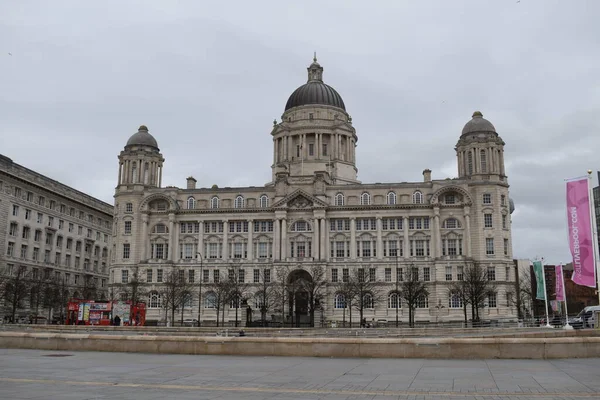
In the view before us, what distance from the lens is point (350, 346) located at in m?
27.7

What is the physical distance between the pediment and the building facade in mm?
37322

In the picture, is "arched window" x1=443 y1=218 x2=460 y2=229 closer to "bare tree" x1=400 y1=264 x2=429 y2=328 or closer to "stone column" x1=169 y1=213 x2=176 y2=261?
"bare tree" x1=400 y1=264 x2=429 y2=328

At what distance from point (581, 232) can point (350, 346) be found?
15.1 meters

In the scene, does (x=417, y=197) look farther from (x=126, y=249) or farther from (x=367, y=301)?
(x=126, y=249)

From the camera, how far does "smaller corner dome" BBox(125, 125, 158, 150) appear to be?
363 feet

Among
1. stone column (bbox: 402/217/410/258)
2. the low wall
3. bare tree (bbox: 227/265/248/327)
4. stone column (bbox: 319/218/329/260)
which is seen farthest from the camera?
stone column (bbox: 319/218/329/260)

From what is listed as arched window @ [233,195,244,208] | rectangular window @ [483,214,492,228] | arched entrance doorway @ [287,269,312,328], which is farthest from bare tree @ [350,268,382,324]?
arched window @ [233,195,244,208]

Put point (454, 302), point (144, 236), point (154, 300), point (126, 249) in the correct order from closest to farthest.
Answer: point (454, 302), point (154, 300), point (144, 236), point (126, 249)

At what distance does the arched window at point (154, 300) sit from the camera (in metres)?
103

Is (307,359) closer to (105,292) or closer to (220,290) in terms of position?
(220,290)

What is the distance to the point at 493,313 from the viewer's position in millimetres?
94875

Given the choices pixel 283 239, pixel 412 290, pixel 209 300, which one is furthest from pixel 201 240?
pixel 412 290

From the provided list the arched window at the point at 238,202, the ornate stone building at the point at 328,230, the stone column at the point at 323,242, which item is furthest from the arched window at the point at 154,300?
the stone column at the point at 323,242

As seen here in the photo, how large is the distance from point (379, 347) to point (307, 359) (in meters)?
3.25
